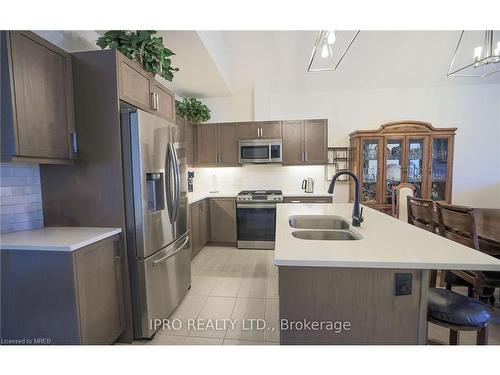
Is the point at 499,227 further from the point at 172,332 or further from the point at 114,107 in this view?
the point at 114,107

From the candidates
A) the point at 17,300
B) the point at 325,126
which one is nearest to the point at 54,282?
the point at 17,300

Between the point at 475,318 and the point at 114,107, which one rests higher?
the point at 114,107

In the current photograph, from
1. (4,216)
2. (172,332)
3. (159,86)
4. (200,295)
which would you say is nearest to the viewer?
(4,216)

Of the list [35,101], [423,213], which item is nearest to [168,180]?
[35,101]

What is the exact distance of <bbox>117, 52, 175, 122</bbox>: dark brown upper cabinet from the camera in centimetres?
164

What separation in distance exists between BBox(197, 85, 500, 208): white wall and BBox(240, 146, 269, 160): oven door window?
598mm

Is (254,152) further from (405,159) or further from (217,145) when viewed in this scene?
(405,159)

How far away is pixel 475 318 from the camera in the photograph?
1.16 meters

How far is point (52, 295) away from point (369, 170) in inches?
162

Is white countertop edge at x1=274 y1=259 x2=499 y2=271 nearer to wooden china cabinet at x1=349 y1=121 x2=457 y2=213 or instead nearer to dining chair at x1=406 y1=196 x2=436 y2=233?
dining chair at x1=406 y1=196 x2=436 y2=233

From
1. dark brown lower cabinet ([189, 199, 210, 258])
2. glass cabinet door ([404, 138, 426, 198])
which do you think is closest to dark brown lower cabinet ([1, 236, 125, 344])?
dark brown lower cabinet ([189, 199, 210, 258])

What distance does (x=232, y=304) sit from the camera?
7.32 ft
